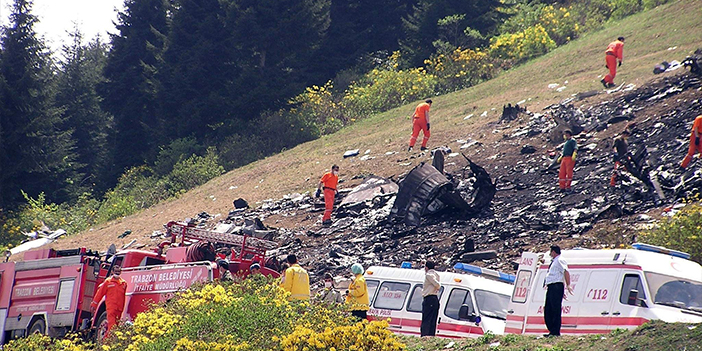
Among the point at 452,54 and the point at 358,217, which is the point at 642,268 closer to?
the point at 358,217

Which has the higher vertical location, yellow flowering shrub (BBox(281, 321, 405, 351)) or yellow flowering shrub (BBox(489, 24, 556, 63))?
yellow flowering shrub (BBox(489, 24, 556, 63))

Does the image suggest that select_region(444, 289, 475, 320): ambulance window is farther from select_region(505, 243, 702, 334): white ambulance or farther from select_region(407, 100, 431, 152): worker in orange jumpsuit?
select_region(407, 100, 431, 152): worker in orange jumpsuit

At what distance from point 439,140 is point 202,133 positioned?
2004 centimetres

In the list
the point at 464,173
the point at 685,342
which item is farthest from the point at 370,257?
the point at 685,342

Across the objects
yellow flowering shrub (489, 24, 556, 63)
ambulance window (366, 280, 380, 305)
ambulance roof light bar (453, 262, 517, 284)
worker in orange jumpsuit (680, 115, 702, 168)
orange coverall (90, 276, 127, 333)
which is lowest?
orange coverall (90, 276, 127, 333)

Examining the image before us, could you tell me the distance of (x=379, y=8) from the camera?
5191 cm

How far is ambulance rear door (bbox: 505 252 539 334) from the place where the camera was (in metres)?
12.8

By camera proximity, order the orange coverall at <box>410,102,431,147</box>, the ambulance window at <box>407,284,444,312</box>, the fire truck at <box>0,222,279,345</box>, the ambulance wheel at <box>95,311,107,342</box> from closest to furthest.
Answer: the ambulance window at <box>407,284,444,312</box>, the ambulance wheel at <box>95,311,107,342</box>, the fire truck at <box>0,222,279,345</box>, the orange coverall at <box>410,102,431,147</box>

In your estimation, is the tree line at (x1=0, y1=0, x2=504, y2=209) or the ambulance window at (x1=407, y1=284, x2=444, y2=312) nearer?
the ambulance window at (x1=407, y1=284, x2=444, y2=312)

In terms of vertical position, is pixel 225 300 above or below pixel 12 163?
above

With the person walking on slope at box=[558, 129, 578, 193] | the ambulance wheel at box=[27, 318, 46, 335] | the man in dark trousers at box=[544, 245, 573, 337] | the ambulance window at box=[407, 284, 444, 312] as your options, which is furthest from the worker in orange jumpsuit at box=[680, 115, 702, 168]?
the ambulance wheel at box=[27, 318, 46, 335]

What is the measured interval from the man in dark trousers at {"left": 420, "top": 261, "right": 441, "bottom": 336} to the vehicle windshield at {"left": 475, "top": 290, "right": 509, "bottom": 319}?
0.74m

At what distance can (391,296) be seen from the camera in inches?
595

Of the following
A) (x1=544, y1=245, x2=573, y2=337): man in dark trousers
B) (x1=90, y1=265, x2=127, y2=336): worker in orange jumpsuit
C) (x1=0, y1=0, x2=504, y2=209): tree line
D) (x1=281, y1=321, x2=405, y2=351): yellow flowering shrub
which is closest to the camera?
(x1=281, y1=321, x2=405, y2=351): yellow flowering shrub
